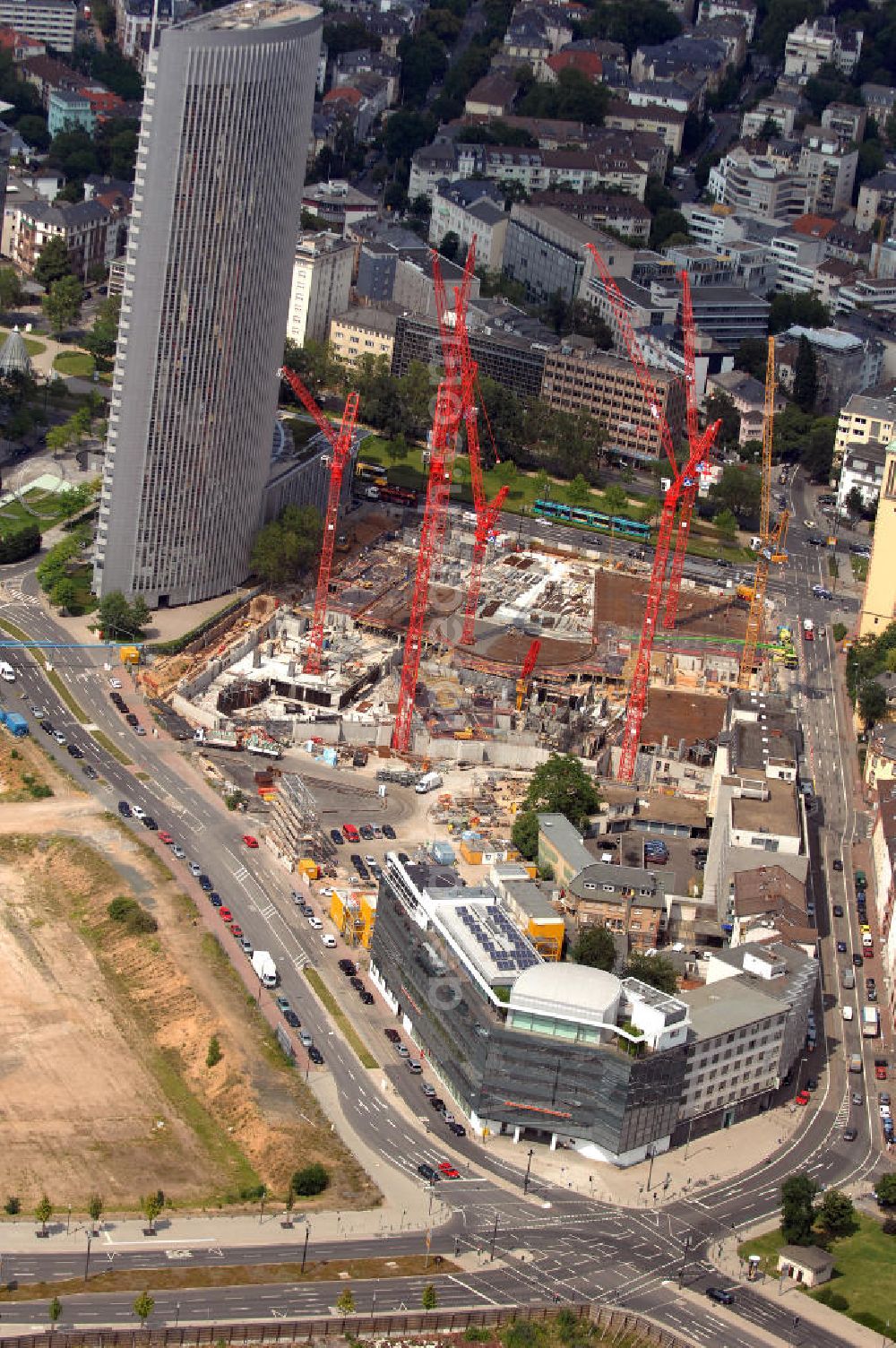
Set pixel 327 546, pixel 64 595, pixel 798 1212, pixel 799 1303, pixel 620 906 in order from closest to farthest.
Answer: pixel 799 1303
pixel 798 1212
pixel 620 906
pixel 64 595
pixel 327 546

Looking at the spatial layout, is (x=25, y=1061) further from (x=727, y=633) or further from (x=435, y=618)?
(x=727, y=633)

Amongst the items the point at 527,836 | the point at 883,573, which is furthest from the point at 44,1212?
the point at 883,573

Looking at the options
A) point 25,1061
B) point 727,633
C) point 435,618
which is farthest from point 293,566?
point 25,1061

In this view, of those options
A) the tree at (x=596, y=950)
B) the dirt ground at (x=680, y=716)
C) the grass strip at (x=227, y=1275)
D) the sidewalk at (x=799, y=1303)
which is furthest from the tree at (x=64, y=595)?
the sidewalk at (x=799, y=1303)

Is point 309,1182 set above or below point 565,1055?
below

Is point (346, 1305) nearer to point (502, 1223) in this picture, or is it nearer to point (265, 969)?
point (502, 1223)

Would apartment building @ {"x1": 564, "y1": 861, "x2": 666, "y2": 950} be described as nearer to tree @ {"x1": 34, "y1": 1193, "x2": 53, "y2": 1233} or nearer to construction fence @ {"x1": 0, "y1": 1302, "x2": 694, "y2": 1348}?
construction fence @ {"x1": 0, "y1": 1302, "x2": 694, "y2": 1348}

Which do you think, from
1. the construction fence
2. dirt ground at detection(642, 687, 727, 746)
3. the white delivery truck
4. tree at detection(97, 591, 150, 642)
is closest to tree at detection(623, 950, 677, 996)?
the white delivery truck
